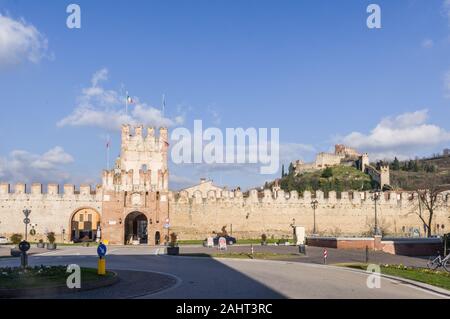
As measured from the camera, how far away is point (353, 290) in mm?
13844

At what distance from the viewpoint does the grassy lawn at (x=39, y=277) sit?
1330 centimetres

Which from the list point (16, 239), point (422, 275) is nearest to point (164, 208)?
point (16, 239)

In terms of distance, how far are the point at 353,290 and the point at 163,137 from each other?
41.2 m

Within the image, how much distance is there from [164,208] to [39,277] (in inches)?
1355

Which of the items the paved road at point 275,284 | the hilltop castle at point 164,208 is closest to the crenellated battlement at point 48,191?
the hilltop castle at point 164,208

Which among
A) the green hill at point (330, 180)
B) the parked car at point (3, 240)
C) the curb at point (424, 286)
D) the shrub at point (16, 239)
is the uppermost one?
the green hill at point (330, 180)

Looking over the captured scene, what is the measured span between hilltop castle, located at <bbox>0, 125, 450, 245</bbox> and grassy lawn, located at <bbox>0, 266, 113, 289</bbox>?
3167cm

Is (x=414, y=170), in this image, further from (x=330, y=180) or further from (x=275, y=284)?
(x=275, y=284)

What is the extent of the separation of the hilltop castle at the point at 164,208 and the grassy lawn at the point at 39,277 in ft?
104

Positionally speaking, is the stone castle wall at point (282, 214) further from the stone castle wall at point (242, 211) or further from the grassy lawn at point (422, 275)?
the grassy lawn at point (422, 275)

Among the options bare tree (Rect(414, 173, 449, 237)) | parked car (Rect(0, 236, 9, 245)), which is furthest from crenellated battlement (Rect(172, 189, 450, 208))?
parked car (Rect(0, 236, 9, 245))

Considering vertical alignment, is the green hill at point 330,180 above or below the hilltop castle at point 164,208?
above

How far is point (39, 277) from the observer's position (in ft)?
47.7
